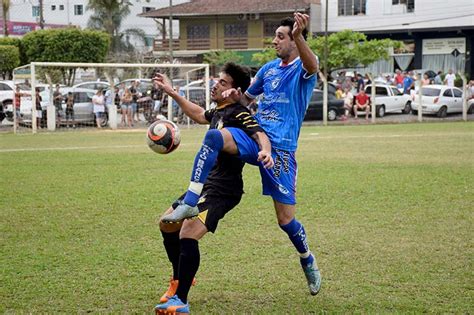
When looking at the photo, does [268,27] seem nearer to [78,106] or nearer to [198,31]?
[198,31]

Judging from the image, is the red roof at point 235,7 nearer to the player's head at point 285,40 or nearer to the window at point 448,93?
the window at point 448,93

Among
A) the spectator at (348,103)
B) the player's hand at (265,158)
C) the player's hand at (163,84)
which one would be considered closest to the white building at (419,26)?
the spectator at (348,103)

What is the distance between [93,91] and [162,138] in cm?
2729

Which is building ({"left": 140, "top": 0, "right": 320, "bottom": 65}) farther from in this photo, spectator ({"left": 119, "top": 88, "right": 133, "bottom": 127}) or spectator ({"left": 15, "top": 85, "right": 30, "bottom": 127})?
spectator ({"left": 15, "top": 85, "right": 30, "bottom": 127})

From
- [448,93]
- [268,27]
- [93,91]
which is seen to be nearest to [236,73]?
[93,91]

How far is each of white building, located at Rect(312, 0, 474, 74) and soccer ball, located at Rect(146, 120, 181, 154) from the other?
158ft

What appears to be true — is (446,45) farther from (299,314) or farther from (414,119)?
(299,314)

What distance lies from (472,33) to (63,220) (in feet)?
156

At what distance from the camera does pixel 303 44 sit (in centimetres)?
593

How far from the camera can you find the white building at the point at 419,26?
5228 centimetres

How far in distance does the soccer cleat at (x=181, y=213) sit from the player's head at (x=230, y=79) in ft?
3.30

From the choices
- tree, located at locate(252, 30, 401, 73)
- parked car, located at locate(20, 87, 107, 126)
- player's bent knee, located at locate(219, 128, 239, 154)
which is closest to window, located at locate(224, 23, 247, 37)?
tree, located at locate(252, 30, 401, 73)

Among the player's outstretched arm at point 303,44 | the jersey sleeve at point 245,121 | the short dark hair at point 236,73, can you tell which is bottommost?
the jersey sleeve at point 245,121

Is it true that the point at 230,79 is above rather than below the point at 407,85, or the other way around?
above
